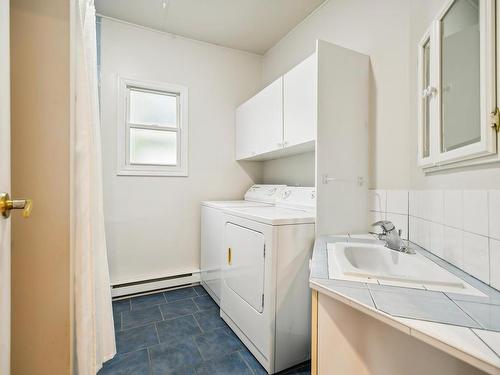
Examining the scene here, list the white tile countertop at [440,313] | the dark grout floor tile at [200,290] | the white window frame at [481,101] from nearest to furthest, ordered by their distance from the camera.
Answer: the white tile countertop at [440,313] → the white window frame at [481,101] → the dark grout floor tile at [200,290]

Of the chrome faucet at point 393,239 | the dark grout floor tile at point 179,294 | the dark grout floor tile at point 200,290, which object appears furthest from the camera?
the dark grout floor tile at point 200,290

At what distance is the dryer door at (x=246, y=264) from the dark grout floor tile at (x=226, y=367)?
347 mm

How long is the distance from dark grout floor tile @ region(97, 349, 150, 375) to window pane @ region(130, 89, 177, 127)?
212cm

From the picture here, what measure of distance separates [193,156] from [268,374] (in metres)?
2.14

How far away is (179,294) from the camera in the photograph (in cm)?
256

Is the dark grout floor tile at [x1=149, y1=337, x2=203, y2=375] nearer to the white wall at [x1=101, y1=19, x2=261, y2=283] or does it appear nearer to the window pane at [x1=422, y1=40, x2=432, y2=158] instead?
the white wall at [x1=101, y1=19, x2=261, y2=283]

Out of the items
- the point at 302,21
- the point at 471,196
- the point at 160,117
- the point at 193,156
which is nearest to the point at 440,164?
the point at 471,196

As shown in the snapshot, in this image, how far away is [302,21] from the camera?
2488 millimetres

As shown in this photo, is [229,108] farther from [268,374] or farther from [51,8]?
[268,374]

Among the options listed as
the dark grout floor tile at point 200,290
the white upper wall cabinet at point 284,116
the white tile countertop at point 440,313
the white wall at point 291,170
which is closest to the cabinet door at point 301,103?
the white upper wall cabinet at point 284,116

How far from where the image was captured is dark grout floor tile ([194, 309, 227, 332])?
6.47ft

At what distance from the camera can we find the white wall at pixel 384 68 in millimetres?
1593

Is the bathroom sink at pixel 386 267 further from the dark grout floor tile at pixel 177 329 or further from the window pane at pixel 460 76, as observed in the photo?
the dark grout floor tile at pixel 177 329

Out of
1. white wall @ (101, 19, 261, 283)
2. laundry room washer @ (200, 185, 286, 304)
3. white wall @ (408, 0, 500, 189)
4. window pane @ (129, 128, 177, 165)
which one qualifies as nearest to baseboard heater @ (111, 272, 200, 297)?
white wall @ (101, 19, 261, 283)
